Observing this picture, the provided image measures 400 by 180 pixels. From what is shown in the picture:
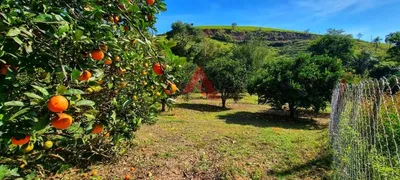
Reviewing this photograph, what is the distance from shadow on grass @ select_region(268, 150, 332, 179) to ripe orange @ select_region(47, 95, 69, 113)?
386 centimetres

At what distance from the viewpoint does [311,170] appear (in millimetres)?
4219

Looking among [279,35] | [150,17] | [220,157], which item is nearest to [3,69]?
[150,17]

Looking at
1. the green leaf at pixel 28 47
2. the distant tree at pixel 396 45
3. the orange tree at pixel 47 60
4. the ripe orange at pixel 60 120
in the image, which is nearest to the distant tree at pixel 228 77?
the orange tree at pixel 47 60

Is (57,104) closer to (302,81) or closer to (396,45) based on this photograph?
(302,81)

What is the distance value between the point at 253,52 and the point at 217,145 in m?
25.3

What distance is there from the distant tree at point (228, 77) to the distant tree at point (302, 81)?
2571mm

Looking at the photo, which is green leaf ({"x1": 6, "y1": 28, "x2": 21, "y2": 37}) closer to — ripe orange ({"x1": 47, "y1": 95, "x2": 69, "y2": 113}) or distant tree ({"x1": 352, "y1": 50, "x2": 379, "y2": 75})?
ripe orange ({"x1": 47, "y1": 95, "x2": 69, "y2": 113})

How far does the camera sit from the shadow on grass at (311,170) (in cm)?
407

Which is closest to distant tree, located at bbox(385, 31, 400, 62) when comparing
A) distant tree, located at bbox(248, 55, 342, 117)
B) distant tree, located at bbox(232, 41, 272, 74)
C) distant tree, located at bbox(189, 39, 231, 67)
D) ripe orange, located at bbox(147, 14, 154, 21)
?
distant tree, located at bbox(232, 41, 272, 74)

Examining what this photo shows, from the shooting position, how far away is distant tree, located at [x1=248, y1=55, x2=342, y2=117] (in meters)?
9.04

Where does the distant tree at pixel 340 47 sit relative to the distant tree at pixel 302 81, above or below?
above

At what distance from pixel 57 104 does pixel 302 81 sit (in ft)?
30.8

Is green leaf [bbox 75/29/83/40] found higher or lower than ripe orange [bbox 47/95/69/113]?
higher

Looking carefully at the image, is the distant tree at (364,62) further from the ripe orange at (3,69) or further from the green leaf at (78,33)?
the ripe orange at (3,69)
